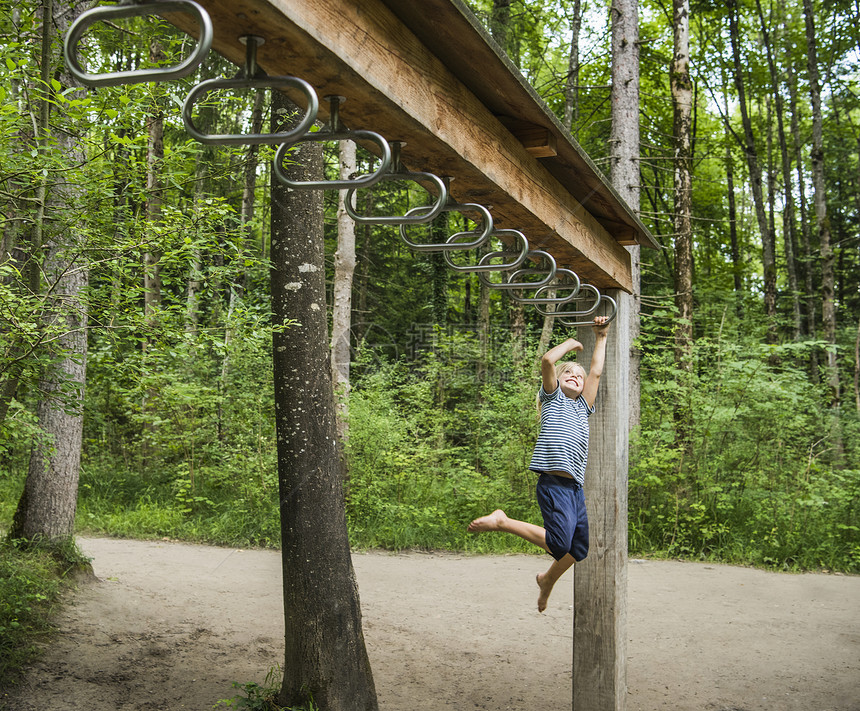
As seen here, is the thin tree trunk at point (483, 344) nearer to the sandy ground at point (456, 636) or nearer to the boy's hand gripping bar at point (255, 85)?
the sandy ground at point (456, 636)

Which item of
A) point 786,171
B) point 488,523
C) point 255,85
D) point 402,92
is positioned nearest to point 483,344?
point 786,171

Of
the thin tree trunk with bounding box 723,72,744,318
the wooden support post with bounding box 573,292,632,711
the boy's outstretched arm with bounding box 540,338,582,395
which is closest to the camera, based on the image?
the boy's outstretched arm with bounding box 540,338,582,395

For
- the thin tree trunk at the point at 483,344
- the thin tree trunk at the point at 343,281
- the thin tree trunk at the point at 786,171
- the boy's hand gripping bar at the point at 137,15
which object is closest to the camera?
the boy's hand gripping bar at the point at 137,15

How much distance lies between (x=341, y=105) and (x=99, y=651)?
4713 mm

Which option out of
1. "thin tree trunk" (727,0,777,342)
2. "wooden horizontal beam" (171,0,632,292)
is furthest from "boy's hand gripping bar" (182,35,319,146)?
"thin tree trunk" (727,0,777,342)

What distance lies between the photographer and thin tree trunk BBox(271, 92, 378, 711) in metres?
4.14

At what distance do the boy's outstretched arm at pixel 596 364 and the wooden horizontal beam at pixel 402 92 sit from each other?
0.97 meters

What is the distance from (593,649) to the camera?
3.73 metres

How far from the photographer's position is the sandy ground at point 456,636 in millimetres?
4738

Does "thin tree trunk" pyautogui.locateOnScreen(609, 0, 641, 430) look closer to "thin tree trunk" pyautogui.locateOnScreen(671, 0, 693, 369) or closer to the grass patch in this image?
"thin tree trunk" pyautogui.locateOnScreen(671, 0, 693, 369)

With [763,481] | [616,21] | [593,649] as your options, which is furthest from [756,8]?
[593,649]

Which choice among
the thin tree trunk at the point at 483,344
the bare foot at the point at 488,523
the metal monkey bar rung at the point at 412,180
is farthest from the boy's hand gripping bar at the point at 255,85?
the thin tree trunk at the point at 483,344

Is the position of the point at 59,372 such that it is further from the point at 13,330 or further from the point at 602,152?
the point at 602,152

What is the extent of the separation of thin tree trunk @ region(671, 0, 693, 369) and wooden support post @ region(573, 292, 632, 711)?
6240mm
